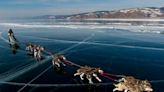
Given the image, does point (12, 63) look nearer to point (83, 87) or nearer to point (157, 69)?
point (83, 87)

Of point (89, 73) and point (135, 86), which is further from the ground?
point (135, 86)

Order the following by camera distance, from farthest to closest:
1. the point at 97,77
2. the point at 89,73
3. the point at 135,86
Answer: the point at 97,77 → the point at 89,73 → the point at 135,86

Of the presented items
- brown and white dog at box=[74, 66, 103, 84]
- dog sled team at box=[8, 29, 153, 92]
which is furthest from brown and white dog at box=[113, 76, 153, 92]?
brown and white dog at box=[74, 66, 103, 84]

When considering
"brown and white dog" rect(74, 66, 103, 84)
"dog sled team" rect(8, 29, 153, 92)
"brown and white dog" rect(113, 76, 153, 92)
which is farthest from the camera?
"brown and white dog" rect(74, 66, 103, 84)

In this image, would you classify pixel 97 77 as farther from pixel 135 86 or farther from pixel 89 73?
pixel 135 86

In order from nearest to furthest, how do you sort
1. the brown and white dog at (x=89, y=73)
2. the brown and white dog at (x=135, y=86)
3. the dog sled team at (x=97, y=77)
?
the brown and white dog at (x=135, y=86), the dog sled team at (x=97, y=77), the brown and white dog at (x=89, y=73)

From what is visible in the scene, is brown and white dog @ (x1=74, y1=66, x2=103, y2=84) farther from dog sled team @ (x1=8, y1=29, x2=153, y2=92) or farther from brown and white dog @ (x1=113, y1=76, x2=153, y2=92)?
brown and white dog @ (x1=113, y1=76, x2=153, y2=92)

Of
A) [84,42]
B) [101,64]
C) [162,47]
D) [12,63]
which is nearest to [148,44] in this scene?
[162,47]

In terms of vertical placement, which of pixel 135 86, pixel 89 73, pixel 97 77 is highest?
pixel 135 86

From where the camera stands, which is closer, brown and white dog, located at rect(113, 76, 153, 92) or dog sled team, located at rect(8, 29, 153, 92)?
brown and white dog, located at rect(113, 76, 153, 92)

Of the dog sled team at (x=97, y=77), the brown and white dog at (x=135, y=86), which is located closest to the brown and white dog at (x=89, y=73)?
the dog sled team at (x=97, y=77)

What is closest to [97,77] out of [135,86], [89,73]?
[89,73]

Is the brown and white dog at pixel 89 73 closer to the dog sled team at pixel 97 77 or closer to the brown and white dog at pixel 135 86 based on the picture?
the dog sled team at pixel 97 77

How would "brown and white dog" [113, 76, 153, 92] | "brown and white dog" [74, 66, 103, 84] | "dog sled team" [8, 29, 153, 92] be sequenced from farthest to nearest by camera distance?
"brown and white dog" [74, 66, 103, 84], "dog sled team" [8, 29, 153, 92], "brown and white dog" [113, 76, 153, 92]
